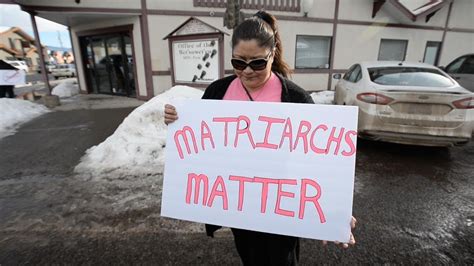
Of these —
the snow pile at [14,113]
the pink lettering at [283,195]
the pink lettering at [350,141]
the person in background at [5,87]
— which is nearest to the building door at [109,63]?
the person in background at [5,87]

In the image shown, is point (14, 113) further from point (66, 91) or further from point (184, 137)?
point (184, 137)

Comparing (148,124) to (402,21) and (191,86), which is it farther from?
(402,21)

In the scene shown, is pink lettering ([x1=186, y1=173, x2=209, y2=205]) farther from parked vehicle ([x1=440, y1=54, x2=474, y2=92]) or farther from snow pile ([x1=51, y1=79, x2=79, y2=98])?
snow pile ([x1=51, y1=79, x2=79, y2=98])

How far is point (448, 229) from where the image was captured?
8.52 feet

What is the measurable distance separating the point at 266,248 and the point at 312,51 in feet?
34.3

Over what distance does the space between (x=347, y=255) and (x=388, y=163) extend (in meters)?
2.52

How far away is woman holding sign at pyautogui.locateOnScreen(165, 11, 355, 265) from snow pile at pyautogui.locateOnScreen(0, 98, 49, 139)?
6.77m

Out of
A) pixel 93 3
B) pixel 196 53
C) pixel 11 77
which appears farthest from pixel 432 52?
pixel 11 77

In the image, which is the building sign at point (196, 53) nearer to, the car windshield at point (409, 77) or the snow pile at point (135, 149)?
the snow pile at point (135, 149)

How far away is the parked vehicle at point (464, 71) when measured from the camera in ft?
22.7

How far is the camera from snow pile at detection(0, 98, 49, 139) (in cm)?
652

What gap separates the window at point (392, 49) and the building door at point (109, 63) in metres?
10.5

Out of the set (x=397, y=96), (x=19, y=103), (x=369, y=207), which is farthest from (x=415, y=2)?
(x=19, y=103)

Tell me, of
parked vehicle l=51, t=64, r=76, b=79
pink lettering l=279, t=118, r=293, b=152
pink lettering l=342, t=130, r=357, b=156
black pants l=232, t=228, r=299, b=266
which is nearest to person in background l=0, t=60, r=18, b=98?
black pants l=232, t=228, r=299, b=266
